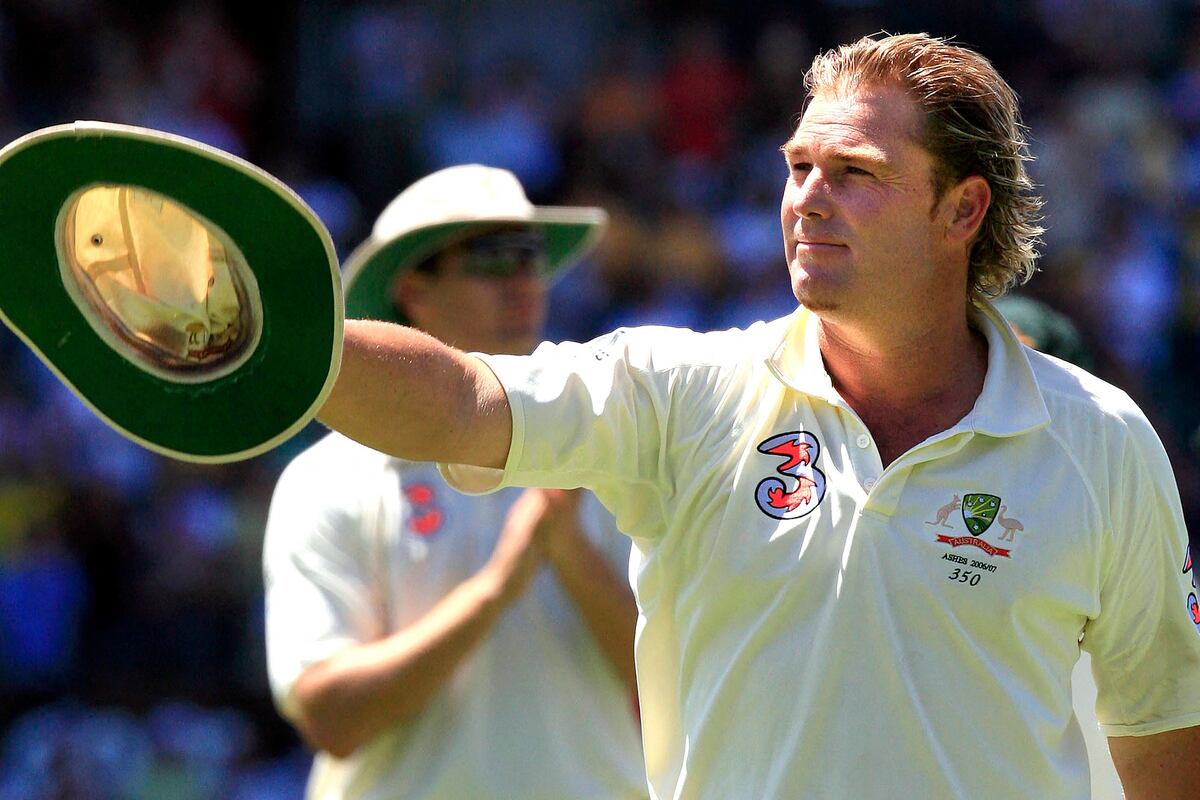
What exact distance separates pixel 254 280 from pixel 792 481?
2.89ft

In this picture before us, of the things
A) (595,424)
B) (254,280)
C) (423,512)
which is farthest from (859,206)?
(423,512)

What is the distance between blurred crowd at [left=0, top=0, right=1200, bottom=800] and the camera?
27.1 feet

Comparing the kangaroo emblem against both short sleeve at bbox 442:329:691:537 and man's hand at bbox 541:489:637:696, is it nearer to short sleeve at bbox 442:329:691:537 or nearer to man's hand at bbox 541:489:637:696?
short sleeve at bbox 442:329:691:537

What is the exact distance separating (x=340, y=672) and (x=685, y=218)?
641cm

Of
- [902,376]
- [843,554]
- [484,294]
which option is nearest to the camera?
[843,554]

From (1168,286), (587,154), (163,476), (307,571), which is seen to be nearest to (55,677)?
(163,476)

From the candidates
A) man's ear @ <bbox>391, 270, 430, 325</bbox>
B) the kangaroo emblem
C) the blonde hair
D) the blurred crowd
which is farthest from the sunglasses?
the blurred crowd

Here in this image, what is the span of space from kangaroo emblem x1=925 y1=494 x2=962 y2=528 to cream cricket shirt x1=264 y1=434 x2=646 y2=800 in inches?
51.5

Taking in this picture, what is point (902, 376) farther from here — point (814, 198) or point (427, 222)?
point (427, 222)

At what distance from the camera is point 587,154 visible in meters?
9.99

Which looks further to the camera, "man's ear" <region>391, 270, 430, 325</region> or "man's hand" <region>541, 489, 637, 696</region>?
"man's ear" <region>391, 270, 430, 325</region>

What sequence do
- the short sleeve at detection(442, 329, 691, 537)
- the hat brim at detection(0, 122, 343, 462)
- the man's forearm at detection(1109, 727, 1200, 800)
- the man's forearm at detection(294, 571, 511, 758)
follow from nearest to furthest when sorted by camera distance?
the hat brim at detection(0, 122, 343, 462) → the short sleeve at detection(442, 329, 691, 537) → the man's forearm at detection(1109, 727, 1200, 800) → the man's forearm at detection(294, 571, 511, 758)

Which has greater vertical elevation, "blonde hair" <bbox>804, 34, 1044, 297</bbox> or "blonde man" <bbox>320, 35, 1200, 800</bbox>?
"blonde hair" <bbox>804, 34, 1044, 297</bbox>

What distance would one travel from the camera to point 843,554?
2605 mm
